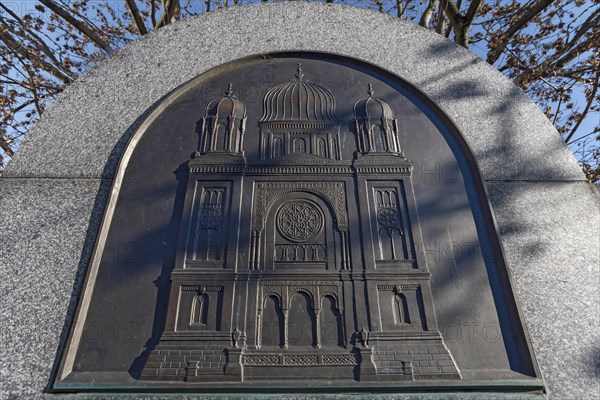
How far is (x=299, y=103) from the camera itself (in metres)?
4.51

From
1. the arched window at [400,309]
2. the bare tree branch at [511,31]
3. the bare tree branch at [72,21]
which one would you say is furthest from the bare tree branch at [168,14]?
the arched window at [400,309]

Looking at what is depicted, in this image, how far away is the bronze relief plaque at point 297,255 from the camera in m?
3.18

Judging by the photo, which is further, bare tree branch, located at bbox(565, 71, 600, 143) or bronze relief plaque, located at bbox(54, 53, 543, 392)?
bare tree branch, located at bbox(565, 71, 600, 143)

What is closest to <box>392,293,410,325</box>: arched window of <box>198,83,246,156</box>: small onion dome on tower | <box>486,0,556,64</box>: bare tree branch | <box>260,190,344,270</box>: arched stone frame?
<box>260,190,344,270</box>: arched stone frame

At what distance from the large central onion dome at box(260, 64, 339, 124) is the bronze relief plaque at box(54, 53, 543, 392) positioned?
0.06ft

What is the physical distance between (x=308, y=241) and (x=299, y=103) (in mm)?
1588

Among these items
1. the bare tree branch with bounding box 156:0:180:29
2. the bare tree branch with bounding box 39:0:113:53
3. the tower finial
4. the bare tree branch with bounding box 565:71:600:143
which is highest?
the bare tree branch with bounding box 156:0:180:29

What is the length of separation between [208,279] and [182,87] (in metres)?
2.25

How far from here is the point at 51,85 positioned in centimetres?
1014

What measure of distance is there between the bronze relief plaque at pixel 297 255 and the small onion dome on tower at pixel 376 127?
0.6 inches

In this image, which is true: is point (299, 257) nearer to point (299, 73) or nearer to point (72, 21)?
point (299, 73)

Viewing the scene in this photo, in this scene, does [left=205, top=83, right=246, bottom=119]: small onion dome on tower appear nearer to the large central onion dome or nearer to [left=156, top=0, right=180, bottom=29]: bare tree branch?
the large central onion dome

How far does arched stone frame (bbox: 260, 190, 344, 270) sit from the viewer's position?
3.64 m

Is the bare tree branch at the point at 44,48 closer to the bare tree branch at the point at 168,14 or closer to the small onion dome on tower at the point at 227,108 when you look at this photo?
the bare tree branch at the point at 168,14
